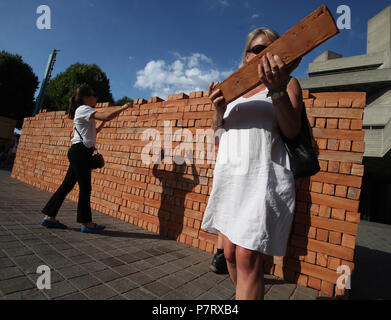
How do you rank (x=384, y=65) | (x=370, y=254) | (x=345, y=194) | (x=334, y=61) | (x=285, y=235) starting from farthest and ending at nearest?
(x=334, y=61) → (x=384, y=65) → (x=370, y=254) → (x=345, y=194) → (x=285, y=235)

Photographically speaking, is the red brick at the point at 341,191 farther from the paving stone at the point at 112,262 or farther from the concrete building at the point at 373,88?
the concrete building at the point at 373,88

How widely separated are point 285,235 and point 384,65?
2561 centimetres

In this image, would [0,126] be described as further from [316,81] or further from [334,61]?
[334,61]

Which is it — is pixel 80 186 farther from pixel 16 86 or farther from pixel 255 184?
pixel 16 86

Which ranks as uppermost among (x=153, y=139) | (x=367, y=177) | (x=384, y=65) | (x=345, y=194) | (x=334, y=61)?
(x=334, y=61)

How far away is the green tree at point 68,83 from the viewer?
22.7 m

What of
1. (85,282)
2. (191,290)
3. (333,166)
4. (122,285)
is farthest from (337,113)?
(85,282)

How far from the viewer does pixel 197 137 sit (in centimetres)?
322

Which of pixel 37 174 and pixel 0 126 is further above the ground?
pixel 0 126

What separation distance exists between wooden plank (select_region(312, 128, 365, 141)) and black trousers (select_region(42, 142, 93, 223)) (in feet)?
10.1

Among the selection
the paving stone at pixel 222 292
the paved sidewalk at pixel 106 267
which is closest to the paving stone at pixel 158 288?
the paved sidewalk at pixel 106 267

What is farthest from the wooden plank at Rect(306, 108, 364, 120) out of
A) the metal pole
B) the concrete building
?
the metal pole

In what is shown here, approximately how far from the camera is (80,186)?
9.80 ft

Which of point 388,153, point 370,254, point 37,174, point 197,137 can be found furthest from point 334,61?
point 37,174
